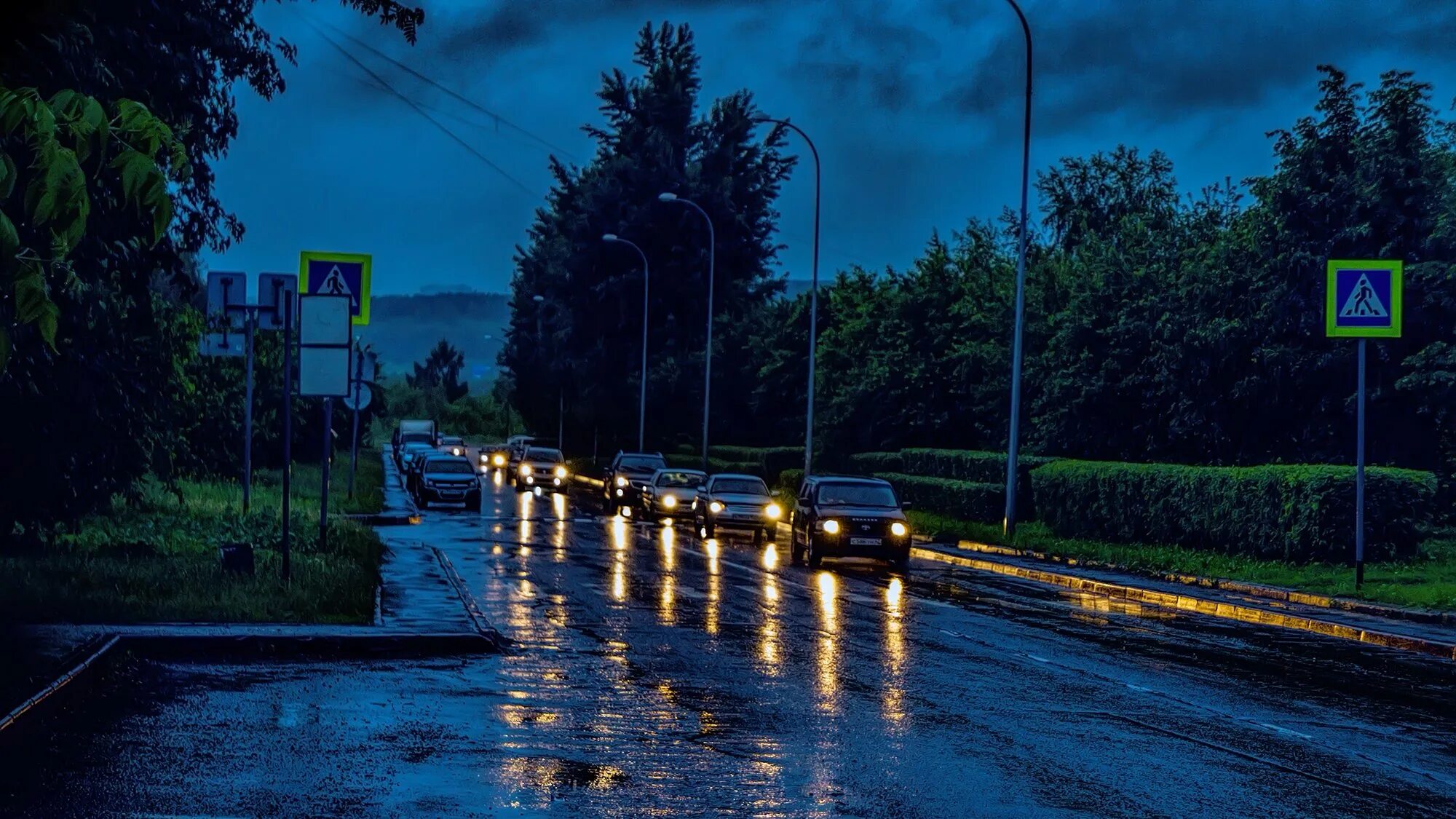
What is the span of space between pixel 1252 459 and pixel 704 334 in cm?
5059

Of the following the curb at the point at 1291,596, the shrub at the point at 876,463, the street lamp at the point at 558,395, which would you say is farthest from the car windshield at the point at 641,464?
the street lamp at the point at 558,395

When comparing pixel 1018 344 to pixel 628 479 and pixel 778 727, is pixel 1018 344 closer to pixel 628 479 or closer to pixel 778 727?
pixel 628 479

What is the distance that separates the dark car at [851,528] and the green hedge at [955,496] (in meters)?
8.18

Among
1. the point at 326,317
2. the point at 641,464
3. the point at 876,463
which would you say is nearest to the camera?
the point at 326,317

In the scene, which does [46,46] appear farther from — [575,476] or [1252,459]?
[575,476]

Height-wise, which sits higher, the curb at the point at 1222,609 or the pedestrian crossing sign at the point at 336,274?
the pedestrian crossing sign at the point at 336,274

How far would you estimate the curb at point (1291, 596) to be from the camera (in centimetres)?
2250

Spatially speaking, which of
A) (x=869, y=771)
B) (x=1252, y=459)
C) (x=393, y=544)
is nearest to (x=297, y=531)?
(x=393, y=544)

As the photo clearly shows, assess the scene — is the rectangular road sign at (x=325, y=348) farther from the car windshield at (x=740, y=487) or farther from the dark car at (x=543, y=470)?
the dark car at (x=543, y=470)

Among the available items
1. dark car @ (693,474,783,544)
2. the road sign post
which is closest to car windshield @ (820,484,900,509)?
dark car @ (693,474,783,544)

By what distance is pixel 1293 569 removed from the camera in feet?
93.5

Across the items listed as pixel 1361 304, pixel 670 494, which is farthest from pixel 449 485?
pixel 1361 304

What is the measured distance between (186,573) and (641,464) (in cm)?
3495

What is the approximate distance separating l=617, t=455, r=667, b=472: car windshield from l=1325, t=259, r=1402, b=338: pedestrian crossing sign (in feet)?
100
